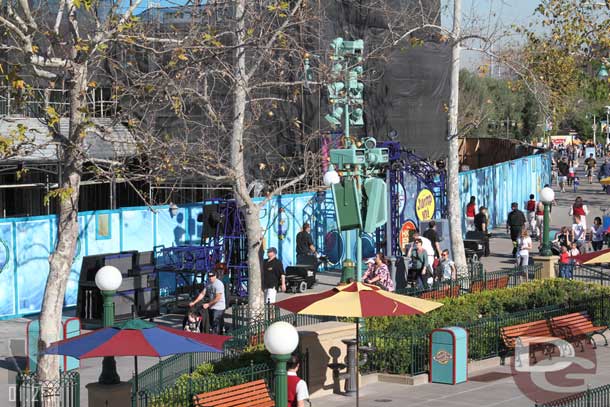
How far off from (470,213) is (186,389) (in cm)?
2534

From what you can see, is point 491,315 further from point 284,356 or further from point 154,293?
point 284,356

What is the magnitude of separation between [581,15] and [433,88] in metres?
17.2

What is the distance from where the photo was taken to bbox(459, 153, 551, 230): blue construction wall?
40.4 metres

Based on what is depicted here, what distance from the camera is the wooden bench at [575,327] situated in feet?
66.7

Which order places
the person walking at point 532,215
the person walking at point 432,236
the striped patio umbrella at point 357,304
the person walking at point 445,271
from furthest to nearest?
the person walking at point 532,215
the person walking at point 432,236
the person walking at point 445,271
the striped patio umbrella at point 357,304

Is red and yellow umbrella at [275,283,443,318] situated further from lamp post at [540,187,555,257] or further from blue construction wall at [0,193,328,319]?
lamp post at [540,187,555,257]

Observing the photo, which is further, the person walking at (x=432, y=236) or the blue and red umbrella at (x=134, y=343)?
the person walking at (x=432, y=236)

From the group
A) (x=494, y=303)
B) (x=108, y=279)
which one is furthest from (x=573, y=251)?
(x=108, y=279)

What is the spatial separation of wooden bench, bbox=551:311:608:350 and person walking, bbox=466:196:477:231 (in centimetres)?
1711

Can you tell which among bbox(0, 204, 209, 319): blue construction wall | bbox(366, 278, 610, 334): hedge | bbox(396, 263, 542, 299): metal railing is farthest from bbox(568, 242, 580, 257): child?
bbox(0, 204, 209, 319): blue construction wall

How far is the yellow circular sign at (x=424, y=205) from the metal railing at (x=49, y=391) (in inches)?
813

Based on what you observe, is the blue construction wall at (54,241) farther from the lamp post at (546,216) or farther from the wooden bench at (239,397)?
the wooden bench at (239,397)

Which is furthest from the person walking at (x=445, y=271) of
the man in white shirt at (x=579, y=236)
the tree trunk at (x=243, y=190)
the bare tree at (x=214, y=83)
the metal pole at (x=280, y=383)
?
the metal pole at (x=280, y=383)

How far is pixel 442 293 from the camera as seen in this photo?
22.8m
